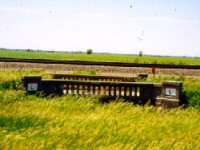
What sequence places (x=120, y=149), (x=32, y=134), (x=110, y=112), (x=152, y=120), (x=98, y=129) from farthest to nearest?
1. (x=110, y=112)
2. (x=152, y=120)
3. (x=98, y=129)
4. (x=32, y=134)
5. (x=120, y=149)

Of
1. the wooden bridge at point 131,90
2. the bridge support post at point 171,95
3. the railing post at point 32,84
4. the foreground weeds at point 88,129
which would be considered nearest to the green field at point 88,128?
the foreground weeds at point 88,129

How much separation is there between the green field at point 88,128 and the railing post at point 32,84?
2.05 metres

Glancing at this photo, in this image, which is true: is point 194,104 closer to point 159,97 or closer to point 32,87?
point 159,97

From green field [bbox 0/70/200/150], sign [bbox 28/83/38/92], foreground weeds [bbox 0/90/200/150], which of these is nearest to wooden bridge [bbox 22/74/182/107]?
sign [bbox 28/83/38/92]

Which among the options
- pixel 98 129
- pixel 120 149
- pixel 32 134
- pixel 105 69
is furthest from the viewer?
pixel 105 69

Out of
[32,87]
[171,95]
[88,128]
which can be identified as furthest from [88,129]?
[32,87]

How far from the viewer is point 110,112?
27.0 ft

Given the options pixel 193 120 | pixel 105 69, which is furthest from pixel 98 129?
pixel 105 69

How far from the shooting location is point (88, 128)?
6.45 meters

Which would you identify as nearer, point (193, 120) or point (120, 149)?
point (120, 149)

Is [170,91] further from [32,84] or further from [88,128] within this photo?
[88,128]

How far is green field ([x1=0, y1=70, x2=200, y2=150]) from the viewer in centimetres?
549

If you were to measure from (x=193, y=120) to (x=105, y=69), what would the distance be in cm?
2799

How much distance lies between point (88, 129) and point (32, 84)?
17.3 feet
